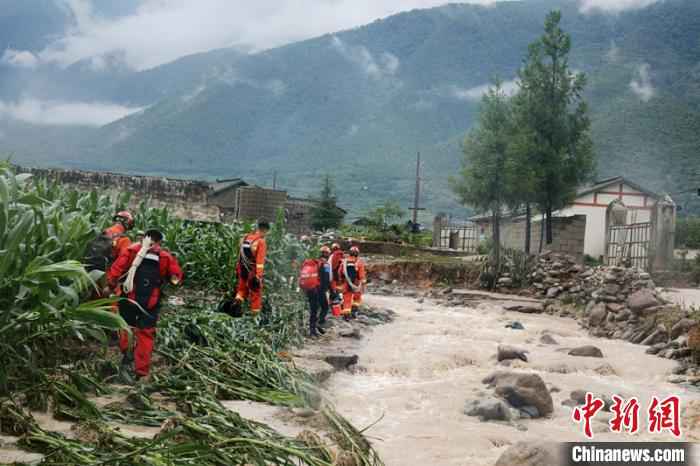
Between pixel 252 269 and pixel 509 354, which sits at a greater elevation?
pixel 252 269

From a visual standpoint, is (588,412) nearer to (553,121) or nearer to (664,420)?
(664,420)

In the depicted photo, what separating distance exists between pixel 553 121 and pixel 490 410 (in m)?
24.6

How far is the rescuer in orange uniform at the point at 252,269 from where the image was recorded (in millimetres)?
9508

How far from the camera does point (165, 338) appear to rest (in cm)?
734

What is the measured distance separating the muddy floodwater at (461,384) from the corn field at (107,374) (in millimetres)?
971

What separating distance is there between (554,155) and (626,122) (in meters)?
66.1

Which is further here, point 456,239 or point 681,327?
point 456,239

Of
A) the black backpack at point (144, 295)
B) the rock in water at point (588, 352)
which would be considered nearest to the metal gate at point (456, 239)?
the rock in water at point (588, 352)

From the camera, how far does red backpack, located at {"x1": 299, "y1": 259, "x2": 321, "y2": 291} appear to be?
11.2 m

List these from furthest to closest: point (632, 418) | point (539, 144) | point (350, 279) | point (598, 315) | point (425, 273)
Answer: point (539, 144) → point (425, 273) → point (598, 315) → point (350, 279) → point (632, 418)

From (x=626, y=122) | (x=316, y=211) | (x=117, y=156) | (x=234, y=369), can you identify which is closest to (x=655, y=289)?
(x=234, y=369)

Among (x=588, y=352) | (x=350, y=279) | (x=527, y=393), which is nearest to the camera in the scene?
(x=527, y=393)

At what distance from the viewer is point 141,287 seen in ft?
22.7

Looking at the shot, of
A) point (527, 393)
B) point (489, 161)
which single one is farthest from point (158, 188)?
point (489, 161)
